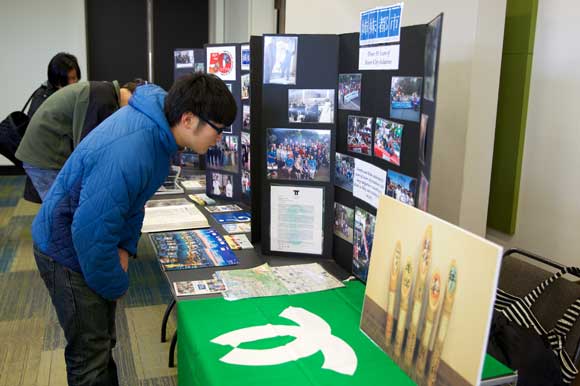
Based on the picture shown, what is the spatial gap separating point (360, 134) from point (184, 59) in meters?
2.31

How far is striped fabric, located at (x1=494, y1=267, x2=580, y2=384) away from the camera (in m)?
1.38

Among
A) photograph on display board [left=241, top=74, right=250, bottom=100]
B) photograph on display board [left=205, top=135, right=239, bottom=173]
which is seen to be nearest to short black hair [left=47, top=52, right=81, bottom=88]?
photograph on display board [left=205, top=135, right=239, bottom=173]

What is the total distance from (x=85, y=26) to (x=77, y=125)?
508 centimetres

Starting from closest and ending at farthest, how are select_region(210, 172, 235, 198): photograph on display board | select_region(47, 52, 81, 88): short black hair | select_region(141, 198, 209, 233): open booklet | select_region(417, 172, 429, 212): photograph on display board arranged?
select_region(417, 172, 429, 212): photograph on display board, select_region(141, 198, 209, 233): open booklet, select_region(210, 172, 235, 198): photograph on display board, select_region(47, 52, 81, 88): short black hair

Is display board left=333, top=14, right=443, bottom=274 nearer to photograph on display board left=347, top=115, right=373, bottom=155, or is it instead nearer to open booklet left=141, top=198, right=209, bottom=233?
photograph on display board left=347, top=115, right=373, bottom=155

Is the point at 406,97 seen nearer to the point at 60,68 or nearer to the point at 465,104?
the point at 465,104

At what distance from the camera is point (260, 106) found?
2.03 m

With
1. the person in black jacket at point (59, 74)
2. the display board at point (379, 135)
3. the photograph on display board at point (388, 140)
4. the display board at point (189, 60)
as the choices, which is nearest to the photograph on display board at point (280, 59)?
the display board at point (379, 135)

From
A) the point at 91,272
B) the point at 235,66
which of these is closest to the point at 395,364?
the point at 91,272

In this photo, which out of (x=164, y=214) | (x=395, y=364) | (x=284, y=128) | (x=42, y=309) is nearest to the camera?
(x=395, y=364)

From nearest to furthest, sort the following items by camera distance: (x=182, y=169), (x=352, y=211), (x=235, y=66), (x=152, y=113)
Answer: (x=152, y=113)
(x=352, y=211)
(x=235, y=66)
(x=182, y=169)

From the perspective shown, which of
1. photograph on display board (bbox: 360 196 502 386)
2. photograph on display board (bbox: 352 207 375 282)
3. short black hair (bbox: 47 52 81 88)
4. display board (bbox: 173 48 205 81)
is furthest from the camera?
display board (bbox: 173 48 205 81)

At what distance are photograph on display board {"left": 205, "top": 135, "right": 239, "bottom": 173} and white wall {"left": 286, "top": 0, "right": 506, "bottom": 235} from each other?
107 centimetres

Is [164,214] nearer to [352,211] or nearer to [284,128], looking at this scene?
[284,128]
